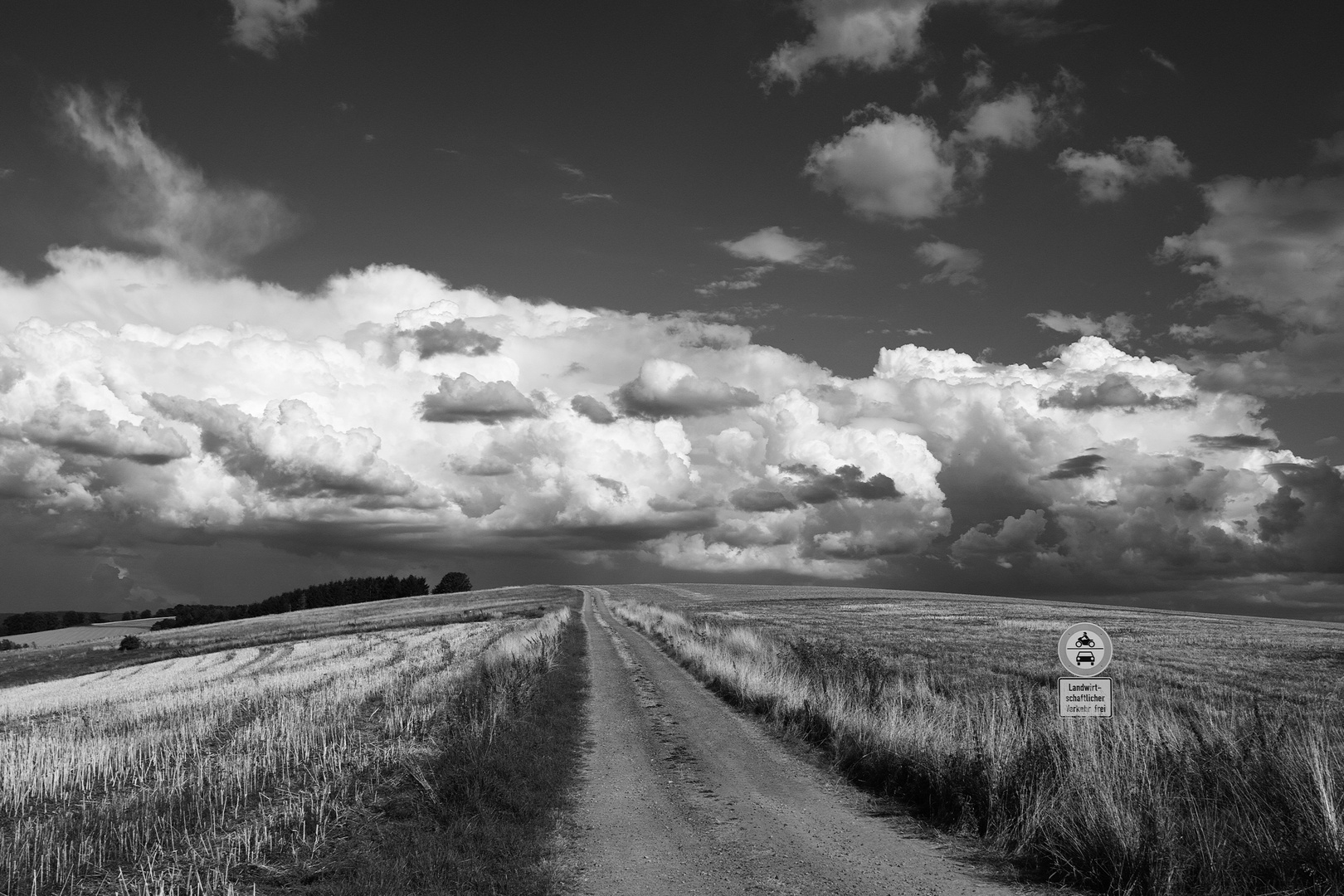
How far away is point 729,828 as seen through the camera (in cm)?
1127

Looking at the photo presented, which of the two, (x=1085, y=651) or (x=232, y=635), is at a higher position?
(x=1085, y=651)

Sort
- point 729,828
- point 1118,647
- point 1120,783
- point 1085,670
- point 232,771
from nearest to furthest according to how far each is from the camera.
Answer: point 1120,783, point 1085,670, point 729,828, point 232,771, point 1118,647

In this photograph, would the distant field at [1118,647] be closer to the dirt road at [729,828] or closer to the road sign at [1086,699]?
the dirt road at [729,828]

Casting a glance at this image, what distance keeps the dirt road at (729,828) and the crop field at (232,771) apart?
2428 mm

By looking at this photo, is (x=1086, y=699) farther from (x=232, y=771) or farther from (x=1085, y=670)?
(x=232, y=771)

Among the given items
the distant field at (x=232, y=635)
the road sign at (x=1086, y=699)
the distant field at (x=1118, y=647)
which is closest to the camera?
the road sign at (x=1086, y=699)

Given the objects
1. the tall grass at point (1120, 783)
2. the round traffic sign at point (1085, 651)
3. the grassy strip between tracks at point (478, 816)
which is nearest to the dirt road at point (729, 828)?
the grassy strip between tracks at point (478, 816)

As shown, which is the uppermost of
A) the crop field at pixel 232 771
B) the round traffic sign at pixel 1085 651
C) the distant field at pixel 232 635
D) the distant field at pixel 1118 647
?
the round traffic sign at pixel 1085 651

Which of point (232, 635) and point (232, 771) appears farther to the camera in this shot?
point (232, 635)

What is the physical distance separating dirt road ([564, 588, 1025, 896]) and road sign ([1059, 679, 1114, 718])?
2.74 meters

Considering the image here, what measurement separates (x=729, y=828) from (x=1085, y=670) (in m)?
5.18

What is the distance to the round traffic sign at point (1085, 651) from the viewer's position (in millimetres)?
11008

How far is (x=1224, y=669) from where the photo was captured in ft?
94.1

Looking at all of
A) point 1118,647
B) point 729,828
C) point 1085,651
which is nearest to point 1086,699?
point 1085,651
